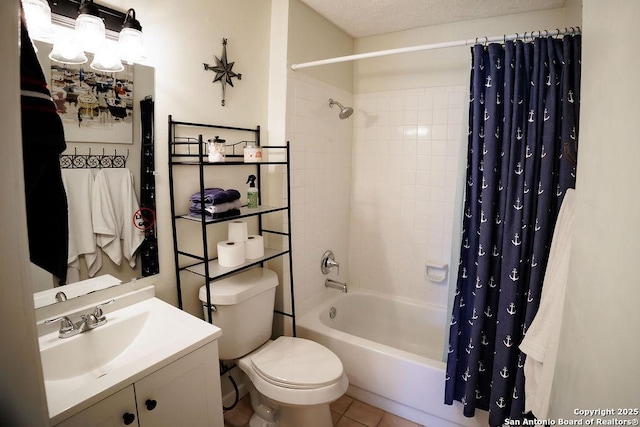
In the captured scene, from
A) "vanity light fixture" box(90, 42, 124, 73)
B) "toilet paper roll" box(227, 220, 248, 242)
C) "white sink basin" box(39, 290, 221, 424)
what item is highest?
"vanity light fixture" box(90, 42, 124, 73)

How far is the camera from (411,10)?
6.94 ft

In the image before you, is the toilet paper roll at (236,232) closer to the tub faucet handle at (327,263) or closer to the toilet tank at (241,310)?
the toilet tank at (241,310)

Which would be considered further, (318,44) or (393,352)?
(318,44)

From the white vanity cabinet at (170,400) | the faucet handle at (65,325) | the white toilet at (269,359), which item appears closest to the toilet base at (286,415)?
the white toilet at (269,359)

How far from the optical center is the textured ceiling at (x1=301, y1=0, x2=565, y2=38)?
2004 millimetres

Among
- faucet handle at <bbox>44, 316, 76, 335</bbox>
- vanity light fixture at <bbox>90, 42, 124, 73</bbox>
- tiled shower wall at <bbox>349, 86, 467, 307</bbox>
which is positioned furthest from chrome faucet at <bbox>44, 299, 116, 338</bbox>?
tiled shower wall at <bbox>349, 86, 467, 307</bbox>

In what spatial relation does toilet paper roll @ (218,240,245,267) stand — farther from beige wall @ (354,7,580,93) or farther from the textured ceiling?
beige wall @ (354,7,580,93)

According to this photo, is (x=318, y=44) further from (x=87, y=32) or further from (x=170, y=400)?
(x=170, y=400)

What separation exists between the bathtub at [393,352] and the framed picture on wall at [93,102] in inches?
61.0

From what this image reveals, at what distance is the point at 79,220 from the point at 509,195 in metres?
1.82

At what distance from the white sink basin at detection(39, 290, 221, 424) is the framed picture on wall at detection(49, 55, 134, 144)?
728 millimetres

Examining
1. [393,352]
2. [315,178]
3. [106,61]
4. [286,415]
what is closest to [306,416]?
[286,415]

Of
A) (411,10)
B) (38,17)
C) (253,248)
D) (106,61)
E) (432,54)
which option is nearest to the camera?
(38,17)

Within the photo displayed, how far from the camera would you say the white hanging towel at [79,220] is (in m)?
1.20
